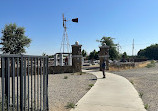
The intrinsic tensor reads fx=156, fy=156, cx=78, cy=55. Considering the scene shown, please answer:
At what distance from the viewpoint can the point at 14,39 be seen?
34406 millimetres

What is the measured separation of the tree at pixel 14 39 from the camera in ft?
108

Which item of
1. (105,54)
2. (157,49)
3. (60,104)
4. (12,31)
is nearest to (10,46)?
(12,31)

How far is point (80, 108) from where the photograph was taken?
5.31 metres

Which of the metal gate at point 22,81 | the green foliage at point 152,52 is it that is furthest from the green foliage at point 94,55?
the metal gate at point 22,81

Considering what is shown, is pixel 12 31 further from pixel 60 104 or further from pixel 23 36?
pixel 60 104

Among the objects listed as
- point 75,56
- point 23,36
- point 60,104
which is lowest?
point 60,104

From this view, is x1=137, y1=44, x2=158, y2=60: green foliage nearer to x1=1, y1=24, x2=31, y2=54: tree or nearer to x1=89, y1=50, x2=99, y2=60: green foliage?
x1=89, y1=50, x2=99, y2=60: green foliage

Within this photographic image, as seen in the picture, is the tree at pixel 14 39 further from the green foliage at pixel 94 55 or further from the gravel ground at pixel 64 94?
the green foliage at pixel 94 55

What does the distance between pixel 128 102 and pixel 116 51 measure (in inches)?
1373

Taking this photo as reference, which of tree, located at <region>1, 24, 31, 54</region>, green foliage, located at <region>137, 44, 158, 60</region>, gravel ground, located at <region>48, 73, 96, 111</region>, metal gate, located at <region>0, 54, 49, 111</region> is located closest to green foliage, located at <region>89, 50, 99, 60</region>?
tree, located at <region>1, 24, 31, 54</region>

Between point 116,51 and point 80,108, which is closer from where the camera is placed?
point 80,108

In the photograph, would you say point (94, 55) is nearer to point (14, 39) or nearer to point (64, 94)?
point (14, 39)

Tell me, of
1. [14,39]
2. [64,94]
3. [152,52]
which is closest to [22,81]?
[64,94]

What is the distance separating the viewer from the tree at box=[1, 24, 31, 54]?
33.0 meters
